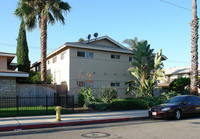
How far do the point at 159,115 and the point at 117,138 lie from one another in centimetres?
512

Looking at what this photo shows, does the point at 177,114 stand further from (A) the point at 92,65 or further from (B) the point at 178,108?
(A) the point at 92,65

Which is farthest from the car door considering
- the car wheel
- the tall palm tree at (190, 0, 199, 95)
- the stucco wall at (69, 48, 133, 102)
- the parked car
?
the stucco wall at (69, 48, 133, 102)

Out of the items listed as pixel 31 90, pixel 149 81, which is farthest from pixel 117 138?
pixel 149 81

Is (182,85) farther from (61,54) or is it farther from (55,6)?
(55,6)

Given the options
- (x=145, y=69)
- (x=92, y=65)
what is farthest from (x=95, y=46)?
(x=145, y=69)

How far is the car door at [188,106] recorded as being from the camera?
12.0 meters

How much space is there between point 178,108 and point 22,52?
20493 mm

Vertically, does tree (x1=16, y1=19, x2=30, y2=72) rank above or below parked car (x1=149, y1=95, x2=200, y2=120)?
above

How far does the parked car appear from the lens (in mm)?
11393

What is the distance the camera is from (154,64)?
20.4m

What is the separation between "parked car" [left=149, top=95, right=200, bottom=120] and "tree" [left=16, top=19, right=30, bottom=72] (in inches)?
718

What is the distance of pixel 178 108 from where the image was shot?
11727 millimetres

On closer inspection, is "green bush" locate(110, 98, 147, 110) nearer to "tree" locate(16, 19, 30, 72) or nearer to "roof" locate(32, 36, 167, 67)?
"roof" locate(32, 36, 167, 67)

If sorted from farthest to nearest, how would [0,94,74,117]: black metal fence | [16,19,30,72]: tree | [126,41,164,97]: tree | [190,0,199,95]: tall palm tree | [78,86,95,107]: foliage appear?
[16,19,30,72]: tree < [126,41,164,97]: tree < [190,0,199,95]: tall palm tree < [78,86,95,107]: foliage < [0,94,74,117]: black metal fence
